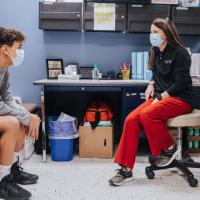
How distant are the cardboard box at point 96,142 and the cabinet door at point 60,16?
1018 millimetres

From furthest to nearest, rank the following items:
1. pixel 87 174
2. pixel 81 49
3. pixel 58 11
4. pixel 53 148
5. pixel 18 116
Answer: pixel 81 49 → pixel 58 11 → pixel 53 148 → pixel 87 174 → pixel 18 116

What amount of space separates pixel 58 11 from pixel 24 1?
424 mm

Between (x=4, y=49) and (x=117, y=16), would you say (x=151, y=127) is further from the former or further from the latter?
(x=117, y=16)

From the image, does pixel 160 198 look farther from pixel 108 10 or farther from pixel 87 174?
pixel 108 10

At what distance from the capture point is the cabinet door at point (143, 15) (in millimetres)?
3322

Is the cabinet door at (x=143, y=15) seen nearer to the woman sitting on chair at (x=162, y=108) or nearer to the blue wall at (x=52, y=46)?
the blue wall at (x=52, y=46)

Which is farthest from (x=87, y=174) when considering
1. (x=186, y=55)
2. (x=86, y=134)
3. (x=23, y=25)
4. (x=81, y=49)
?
(x=23, y=25)

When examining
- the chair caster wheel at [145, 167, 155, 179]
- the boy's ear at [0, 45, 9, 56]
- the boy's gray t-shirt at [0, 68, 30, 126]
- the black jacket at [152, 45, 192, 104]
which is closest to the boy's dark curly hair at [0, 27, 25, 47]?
the boy's ear at [0, 45, 9, 56]

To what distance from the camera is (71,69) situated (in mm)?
3445

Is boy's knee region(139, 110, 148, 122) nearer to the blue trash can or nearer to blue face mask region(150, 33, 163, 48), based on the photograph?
blue face mask region(150, 33, 163, 48)

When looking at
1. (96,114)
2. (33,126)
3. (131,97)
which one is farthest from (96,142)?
(33,126)

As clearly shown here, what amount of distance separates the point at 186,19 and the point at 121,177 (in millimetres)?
1761

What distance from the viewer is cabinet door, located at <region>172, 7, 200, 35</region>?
3.35 metres

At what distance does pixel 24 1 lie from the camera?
3.48 m
